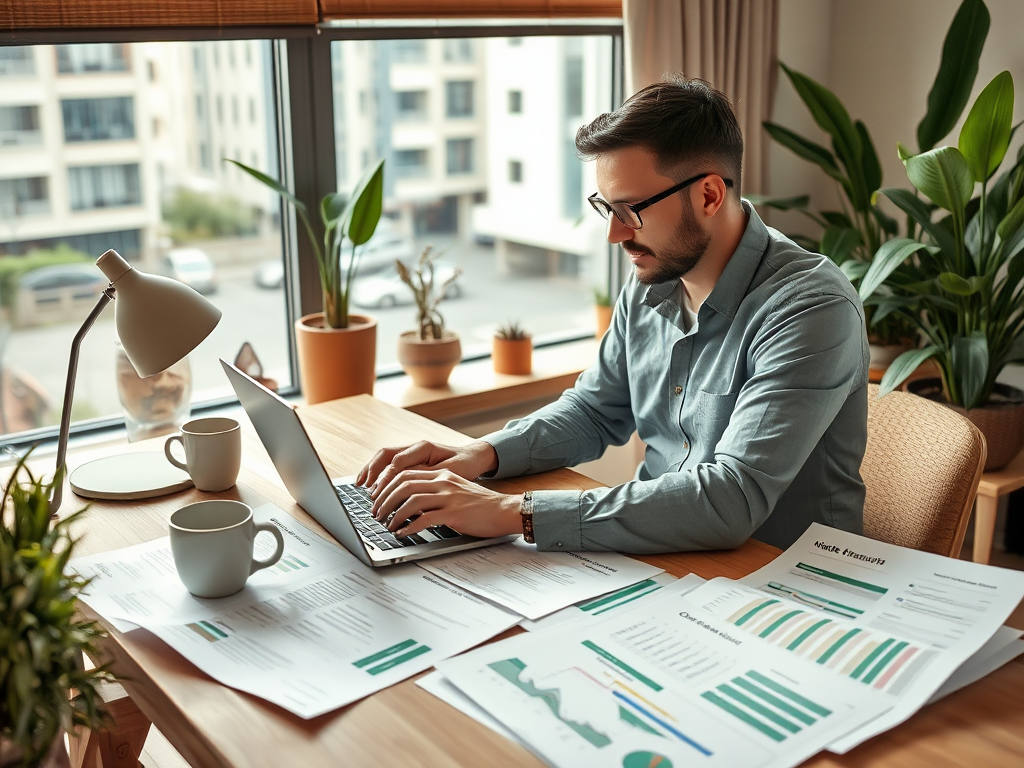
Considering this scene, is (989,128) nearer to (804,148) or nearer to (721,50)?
(804,148)

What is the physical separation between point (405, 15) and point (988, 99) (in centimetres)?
130

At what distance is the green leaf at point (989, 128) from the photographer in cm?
223

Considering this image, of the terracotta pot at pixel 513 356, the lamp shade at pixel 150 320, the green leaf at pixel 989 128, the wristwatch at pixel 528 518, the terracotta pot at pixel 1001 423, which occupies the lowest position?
the terracotta pot at pixel 1001 423

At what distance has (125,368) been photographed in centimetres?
187

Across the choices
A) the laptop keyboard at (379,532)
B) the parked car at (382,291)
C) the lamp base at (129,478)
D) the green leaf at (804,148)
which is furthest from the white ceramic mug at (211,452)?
the green leaf at (804,148)

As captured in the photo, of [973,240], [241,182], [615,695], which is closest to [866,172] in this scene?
[973,240]

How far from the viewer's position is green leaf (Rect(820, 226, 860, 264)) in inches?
102

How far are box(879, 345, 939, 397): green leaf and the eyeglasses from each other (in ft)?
3.26

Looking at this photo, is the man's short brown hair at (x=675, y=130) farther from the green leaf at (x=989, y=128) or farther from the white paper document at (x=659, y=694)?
the green leaf at (x=989, y=128)

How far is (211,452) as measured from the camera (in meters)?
1.45

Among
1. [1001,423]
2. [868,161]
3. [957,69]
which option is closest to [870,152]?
[868,161]

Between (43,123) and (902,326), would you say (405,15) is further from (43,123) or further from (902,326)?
(902,326)

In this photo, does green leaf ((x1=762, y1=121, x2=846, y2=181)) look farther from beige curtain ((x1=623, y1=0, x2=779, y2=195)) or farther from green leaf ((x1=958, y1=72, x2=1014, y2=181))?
green leaf ((x1=958, y1=72, x2=1014, y2=181))

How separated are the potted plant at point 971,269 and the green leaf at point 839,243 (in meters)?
0.14
